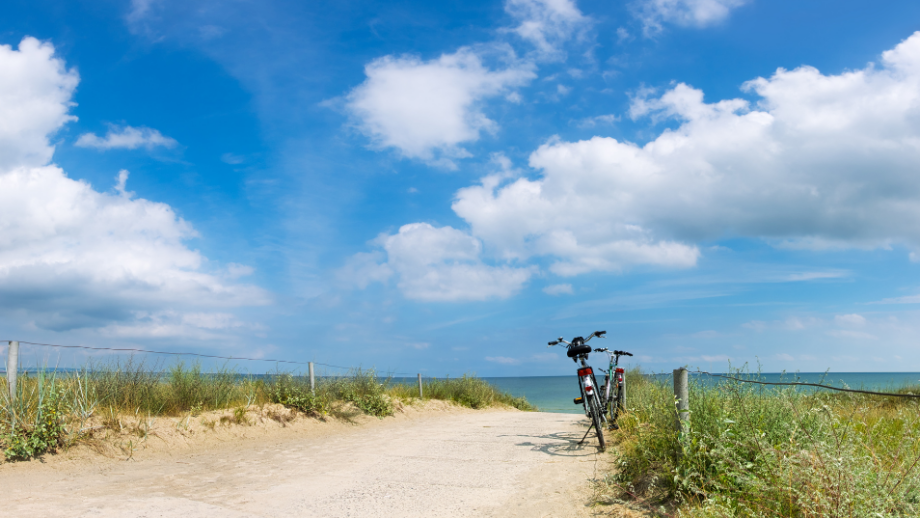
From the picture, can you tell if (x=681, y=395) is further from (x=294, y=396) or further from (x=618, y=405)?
(x=294, y=396)

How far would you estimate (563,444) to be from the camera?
28.0 feet

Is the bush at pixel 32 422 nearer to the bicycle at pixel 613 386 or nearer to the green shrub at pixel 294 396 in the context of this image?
the green shrub at pixel 294 396

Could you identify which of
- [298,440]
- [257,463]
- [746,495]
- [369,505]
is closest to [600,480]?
[746,495]

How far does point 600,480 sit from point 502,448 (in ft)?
9.14

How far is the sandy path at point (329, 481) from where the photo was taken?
17.8 ft

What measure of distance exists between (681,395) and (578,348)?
7.47ft

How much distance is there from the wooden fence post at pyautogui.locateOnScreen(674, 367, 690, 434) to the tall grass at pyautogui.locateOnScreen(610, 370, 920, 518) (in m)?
0.08

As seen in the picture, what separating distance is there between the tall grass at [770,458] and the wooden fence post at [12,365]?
334 inches

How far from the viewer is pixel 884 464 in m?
4.20

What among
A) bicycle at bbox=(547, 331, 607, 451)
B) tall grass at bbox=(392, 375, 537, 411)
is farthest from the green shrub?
bicycle at bbox=(547, 331, 607, 451)

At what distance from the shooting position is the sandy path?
5426 mm

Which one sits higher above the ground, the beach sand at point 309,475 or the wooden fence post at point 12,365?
the wooden fence post at point 12,365

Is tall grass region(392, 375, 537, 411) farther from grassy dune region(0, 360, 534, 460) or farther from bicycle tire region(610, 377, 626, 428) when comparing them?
bicycle tire region(610, 377, 626, 428)

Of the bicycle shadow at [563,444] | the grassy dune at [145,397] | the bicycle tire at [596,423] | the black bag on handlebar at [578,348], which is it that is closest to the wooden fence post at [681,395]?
the bicycle tire at [596,423]
